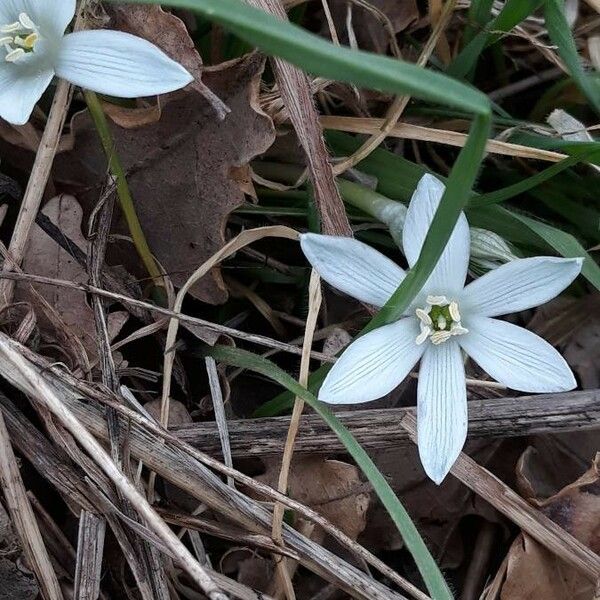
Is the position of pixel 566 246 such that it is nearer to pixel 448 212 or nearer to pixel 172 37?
pixel 448 212

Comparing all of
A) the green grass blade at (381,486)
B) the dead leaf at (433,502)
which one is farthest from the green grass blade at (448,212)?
the dead leaf at (433,502)

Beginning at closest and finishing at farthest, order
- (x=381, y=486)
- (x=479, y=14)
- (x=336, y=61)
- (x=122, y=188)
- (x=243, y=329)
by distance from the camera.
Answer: (x=336, y=61)
(x=381, y=486)
(x=122, y=188)
(x=479, y=14)
(x=243, y=329)

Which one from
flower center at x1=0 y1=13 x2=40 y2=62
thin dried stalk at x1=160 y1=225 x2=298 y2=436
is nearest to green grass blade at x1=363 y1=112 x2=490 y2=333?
thin dried stalk at x1=160 y1=225 x2=298 y2=436

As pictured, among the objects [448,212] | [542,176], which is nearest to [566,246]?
[542,176]

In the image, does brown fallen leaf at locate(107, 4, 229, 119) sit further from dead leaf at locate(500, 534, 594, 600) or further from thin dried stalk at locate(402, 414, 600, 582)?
dead leaf at locate(500, 534, 594, 600)

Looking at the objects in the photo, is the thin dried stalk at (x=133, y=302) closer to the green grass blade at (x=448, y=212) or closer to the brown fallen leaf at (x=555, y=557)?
the green grass blade at (x=448, y=212)
